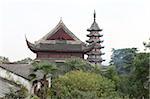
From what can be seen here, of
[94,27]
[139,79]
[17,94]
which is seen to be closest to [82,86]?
[139,79]

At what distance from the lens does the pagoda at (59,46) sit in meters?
36.2

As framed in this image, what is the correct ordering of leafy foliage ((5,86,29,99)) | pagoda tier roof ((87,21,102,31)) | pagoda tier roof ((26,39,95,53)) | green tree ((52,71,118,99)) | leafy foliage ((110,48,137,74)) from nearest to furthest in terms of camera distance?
leafy foliage ((5,86,29,99))
green tree ((52,71,118,99))
pagoda tier roof ((26,39,95,53))
leafy foliage ((110,48,137,74))
pagoda tier roof ((87,21,102,31))

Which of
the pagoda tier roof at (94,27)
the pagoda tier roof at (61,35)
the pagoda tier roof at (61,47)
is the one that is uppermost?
the pagoda tier roof at (94,27)

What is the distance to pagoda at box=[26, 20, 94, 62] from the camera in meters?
36.2

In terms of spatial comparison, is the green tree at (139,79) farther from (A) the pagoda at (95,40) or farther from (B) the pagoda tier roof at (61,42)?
(A) the pagoda at (95,40)

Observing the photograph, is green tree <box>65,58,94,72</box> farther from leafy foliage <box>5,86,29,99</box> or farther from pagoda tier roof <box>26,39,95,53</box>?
leafy foliage <box>5,86,29,99</box>

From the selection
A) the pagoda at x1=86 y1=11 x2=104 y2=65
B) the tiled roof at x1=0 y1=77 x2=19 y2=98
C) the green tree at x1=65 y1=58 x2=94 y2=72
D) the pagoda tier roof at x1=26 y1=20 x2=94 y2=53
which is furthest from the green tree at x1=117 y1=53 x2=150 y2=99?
the pagoda at x1=86 y1=11 x2=104 y2=65

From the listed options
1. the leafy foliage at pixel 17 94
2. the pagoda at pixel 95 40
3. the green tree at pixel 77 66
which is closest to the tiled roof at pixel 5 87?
the leafy foliage at pixel 17 94

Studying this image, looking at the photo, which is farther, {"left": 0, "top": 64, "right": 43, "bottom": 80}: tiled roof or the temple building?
the temple building

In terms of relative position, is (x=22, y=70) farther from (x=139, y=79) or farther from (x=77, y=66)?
(x=139, y=79)

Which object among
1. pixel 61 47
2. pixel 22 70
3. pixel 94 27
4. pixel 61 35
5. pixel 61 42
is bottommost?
pixel 22 70

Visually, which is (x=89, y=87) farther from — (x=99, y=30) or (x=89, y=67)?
(x=99, y=30)

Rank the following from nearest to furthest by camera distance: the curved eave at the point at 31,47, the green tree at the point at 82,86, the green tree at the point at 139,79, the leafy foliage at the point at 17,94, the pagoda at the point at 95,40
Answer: the leafy foliage at the point at 17,94 < the green tree at the point at 139,79 < the green tree at the point at 82,86 < the curved eave at the point at 31,47 < the pagoda at the point at 95,40

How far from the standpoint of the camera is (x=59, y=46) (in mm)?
37031
